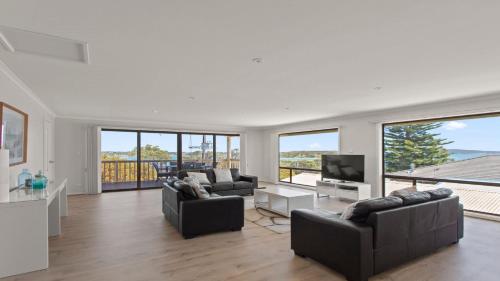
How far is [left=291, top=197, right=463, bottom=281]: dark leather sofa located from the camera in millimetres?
2406

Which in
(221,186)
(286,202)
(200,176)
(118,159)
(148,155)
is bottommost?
(286,202)

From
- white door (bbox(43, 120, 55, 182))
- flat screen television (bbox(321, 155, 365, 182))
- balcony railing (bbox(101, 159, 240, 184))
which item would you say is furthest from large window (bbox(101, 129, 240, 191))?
flat screen television (bbox(321, 155, 365, 182))

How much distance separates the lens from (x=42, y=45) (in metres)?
2.40

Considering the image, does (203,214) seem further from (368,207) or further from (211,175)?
(211,175)

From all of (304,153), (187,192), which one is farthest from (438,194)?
(304,153)

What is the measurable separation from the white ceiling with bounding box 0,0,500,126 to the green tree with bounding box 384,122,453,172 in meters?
1.38

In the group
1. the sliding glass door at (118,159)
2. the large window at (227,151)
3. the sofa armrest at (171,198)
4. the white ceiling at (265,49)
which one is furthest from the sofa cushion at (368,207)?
the large window at (227,151)

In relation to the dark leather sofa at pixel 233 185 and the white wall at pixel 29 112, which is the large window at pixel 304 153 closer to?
the dark leather sofa at pixel 233 185

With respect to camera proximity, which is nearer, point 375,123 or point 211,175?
point 375,123

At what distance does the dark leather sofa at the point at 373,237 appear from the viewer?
2.41m

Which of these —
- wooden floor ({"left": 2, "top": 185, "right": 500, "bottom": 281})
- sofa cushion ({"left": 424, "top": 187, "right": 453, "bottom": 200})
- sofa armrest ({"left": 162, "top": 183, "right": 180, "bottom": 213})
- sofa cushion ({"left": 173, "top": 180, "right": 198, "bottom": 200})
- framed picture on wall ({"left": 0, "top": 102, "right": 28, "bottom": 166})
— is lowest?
wooden floor ({"left": 2, "top": 185, "right": 500, "bottom": 281})

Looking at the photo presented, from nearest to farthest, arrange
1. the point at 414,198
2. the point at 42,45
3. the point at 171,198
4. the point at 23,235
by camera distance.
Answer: the point at 42,45 < the point at 23,235 < the point at 414,198 < the point at 171,198

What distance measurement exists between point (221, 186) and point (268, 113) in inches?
84.8

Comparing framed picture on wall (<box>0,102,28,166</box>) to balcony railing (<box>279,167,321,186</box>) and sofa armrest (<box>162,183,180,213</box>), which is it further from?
balcony railing (<box>279,167,321,186</box>)
